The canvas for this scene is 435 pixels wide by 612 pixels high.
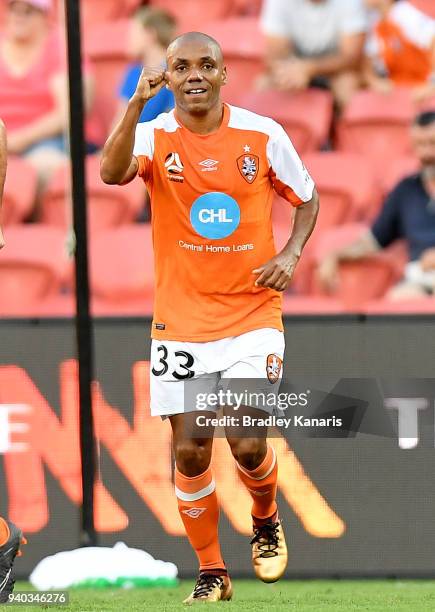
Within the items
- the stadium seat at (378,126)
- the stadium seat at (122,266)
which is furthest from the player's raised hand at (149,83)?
the stadium seat at (378,126)

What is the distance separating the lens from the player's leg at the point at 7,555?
4.48m

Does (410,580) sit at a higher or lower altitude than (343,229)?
lower

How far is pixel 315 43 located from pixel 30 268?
1.99m

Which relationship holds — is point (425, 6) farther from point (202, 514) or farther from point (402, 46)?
point (202, 514)

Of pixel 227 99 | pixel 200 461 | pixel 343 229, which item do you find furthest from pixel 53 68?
pixel 200 461

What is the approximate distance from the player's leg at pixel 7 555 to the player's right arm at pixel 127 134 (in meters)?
1.29

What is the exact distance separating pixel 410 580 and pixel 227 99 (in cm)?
279

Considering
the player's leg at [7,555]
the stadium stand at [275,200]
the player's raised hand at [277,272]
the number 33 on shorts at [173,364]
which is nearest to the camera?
the player's leg at [7,555]

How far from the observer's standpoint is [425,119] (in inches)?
269

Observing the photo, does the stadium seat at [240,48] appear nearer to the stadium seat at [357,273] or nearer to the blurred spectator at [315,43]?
the blurred spectator at [315,43]

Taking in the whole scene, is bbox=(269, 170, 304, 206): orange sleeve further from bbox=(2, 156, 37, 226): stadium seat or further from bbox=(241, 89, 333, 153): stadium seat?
bbox=(2, 156, 37, 226): stadium seat

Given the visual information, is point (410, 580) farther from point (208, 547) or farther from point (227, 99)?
point (227, 99)

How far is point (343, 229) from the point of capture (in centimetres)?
686

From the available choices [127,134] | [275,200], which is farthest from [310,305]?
[127,134]
